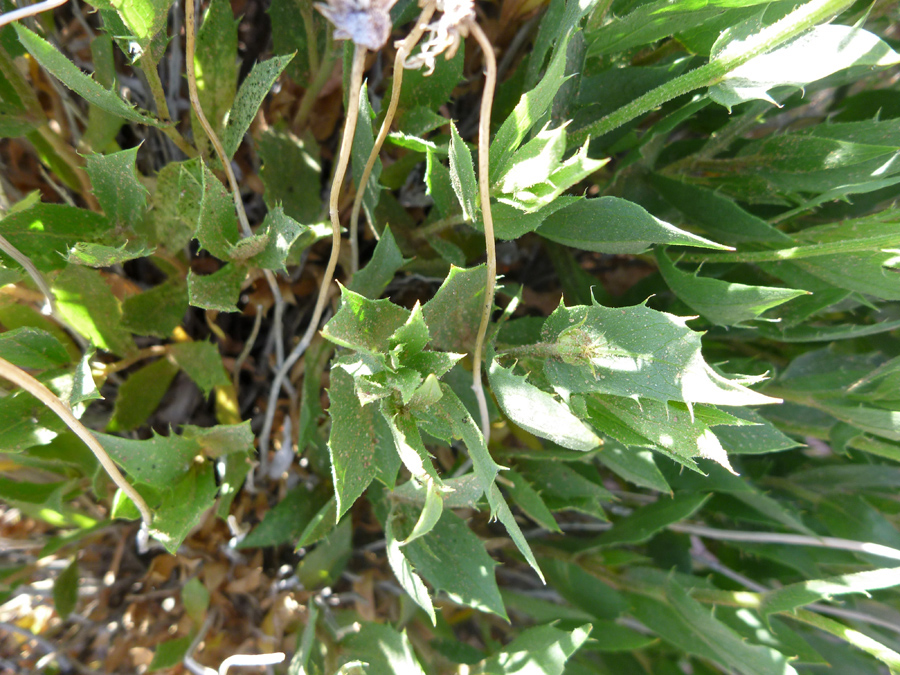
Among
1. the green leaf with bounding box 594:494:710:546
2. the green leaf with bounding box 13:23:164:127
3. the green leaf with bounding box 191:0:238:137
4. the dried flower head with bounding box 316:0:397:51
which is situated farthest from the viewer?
the green leaf with bounding box 594:494:710:546

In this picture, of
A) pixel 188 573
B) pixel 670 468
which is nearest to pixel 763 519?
pixel 670 468

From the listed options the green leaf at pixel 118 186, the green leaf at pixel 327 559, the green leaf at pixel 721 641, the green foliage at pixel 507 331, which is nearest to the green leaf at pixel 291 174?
the green foliage at pixel 507 331

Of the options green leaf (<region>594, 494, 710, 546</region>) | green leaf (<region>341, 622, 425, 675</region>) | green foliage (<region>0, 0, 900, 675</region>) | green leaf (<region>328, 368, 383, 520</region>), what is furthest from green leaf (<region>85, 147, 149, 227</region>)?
green leaf (<region>594, 494, 710, 546</region>)

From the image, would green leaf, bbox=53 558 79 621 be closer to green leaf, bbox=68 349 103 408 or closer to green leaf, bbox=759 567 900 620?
green leaf, bbox=68 349 103 408

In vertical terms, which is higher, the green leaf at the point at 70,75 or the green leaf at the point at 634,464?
the green leaf at the point at 70,75

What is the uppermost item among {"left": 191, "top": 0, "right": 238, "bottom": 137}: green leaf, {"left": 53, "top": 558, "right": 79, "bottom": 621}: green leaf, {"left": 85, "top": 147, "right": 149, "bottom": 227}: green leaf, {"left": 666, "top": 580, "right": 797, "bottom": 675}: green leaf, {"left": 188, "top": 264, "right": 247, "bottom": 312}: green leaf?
{"left": 191, "top": 0, "right": 238, "bottom": 137}: green leaf

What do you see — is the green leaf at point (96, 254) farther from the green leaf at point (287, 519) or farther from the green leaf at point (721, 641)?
the green leaf at point (721, 641)

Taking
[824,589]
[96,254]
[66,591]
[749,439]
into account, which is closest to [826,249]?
[749,439]
